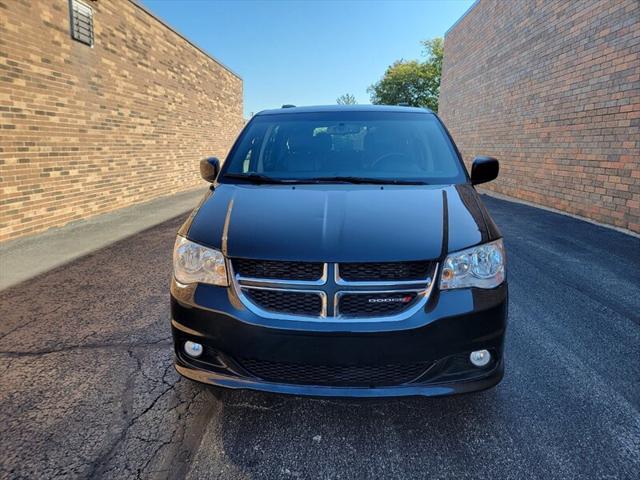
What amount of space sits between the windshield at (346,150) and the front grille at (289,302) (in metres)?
1.05

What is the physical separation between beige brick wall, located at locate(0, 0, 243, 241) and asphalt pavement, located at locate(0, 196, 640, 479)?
9.97ft

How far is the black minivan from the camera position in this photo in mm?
1724

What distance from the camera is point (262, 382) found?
1.82 meters

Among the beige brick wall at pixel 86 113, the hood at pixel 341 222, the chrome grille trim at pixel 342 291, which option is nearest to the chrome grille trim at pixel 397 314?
the chrome grille trim at pixel 342 291

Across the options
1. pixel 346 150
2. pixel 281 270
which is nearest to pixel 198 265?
pixel 281 270

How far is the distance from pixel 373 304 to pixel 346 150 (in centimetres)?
152

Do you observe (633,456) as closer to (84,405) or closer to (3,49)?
(84,405)

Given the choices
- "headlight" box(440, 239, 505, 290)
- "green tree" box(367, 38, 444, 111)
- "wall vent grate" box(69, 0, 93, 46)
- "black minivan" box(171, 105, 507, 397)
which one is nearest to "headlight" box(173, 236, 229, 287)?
"black minivan" box(171, 105, 507, 397)

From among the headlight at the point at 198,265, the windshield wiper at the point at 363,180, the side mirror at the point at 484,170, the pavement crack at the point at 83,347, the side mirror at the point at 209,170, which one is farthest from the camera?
the side mirror at the point at 209,170

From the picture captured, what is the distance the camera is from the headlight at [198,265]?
1.87 metres

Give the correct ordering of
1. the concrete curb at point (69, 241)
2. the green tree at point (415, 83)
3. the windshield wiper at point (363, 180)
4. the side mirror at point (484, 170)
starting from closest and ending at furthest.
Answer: the windshield wiper at point (363, 180)
the side mirror at point (484, 170)
the concrete curb at point (69, 241)
the green tree at point (415, 83)

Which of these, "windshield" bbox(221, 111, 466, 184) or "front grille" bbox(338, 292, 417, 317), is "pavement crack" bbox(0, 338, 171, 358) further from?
"front grille" bbox(338, 292, 417, 317)

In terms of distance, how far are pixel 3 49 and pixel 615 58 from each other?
9195 millimetres

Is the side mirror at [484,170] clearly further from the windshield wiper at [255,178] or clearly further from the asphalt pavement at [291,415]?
the windshield wiper at [255,178]
